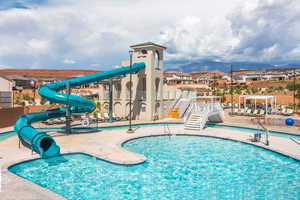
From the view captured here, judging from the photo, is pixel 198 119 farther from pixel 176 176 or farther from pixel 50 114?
pixel 50 114

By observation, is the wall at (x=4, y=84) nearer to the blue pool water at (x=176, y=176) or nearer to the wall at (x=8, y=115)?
the wall at (x=8, y=115)

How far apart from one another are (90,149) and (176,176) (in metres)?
5.56

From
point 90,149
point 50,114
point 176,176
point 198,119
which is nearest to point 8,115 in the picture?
point 50,114

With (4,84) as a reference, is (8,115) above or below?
below

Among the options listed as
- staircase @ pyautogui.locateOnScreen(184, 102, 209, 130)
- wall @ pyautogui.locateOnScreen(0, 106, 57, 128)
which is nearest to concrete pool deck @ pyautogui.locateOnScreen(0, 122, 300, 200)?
staircase @ pyautogui.locateOnScreen(184, 102, 209, 130)

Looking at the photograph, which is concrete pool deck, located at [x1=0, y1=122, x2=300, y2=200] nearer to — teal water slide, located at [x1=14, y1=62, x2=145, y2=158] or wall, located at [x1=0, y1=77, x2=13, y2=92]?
teal water slide, located at [x1=14, y1=62, x2=145, y2=158]

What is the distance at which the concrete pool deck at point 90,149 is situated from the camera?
7725 millimetres

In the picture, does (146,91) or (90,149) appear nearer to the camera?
(90,149)

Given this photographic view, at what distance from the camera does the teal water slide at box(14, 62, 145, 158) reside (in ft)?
40.8

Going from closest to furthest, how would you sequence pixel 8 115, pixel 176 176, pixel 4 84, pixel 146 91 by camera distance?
pixel 176 176
pixel 8 115
pixel 146 91
pixel 4 84

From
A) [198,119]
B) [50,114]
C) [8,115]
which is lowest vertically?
[198,119]

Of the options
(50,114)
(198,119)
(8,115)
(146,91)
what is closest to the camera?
(50,114)

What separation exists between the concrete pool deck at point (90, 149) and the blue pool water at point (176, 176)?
51 cm

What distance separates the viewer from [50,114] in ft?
57.6
